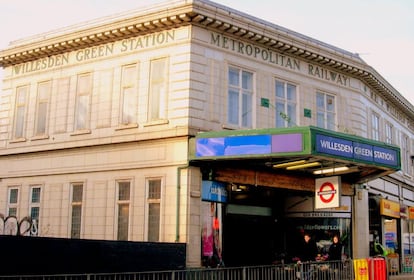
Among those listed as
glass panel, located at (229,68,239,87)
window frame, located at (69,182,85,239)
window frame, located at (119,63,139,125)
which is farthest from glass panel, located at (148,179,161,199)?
glass panel, located at (229,68,239,87)

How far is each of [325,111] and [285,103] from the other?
2.50 metres

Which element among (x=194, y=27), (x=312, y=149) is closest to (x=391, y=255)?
(x=312, y=149)

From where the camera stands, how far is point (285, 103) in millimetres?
25312

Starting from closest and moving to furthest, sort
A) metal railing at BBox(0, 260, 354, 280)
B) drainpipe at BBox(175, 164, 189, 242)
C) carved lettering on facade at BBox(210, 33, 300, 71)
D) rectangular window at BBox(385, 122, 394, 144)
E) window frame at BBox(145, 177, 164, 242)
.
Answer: metal railing at BBox(0, 260, 354, 280), drainpipe at BBox(175, 164, 189, 242), window frame at BBox(145, 177, 164, 242), carved lettering on facade at BBox(210, 33, 300, 71), rectangular window at BBox(385, 122, 394, 144)

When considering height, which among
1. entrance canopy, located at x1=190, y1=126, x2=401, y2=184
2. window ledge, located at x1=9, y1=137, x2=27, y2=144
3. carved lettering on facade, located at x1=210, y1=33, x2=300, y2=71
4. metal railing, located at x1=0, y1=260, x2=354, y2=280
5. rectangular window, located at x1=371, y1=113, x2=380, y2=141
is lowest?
metal railing, located at x1=0, y1=260, x2=354, y2=280

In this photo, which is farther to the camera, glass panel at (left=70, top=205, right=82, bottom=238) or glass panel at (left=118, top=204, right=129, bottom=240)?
glass panel at (left=70, top=205, right=82, bottom=238)

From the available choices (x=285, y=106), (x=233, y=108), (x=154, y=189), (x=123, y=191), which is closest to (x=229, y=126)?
(x=233, y=108)

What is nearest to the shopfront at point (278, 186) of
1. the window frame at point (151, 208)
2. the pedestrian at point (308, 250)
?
the pedestrian at point (308, 250)

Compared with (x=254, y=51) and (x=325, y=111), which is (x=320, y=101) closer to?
(x=325, y=111)

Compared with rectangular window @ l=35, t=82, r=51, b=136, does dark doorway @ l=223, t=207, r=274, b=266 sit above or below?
below

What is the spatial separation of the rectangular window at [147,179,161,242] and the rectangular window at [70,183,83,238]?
11.6 ft

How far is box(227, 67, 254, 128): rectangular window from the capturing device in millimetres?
23469

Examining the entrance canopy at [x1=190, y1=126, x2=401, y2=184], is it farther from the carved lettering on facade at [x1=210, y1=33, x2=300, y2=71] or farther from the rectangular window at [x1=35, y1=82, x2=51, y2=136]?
the rectangular window at [x1=35, y1=82, x2=51, y2=136]

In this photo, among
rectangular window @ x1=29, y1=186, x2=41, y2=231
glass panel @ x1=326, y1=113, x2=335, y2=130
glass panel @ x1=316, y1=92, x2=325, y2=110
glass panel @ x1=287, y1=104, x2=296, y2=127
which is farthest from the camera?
glass panel @ x1=326, y1=113, x2=335, y2=130
